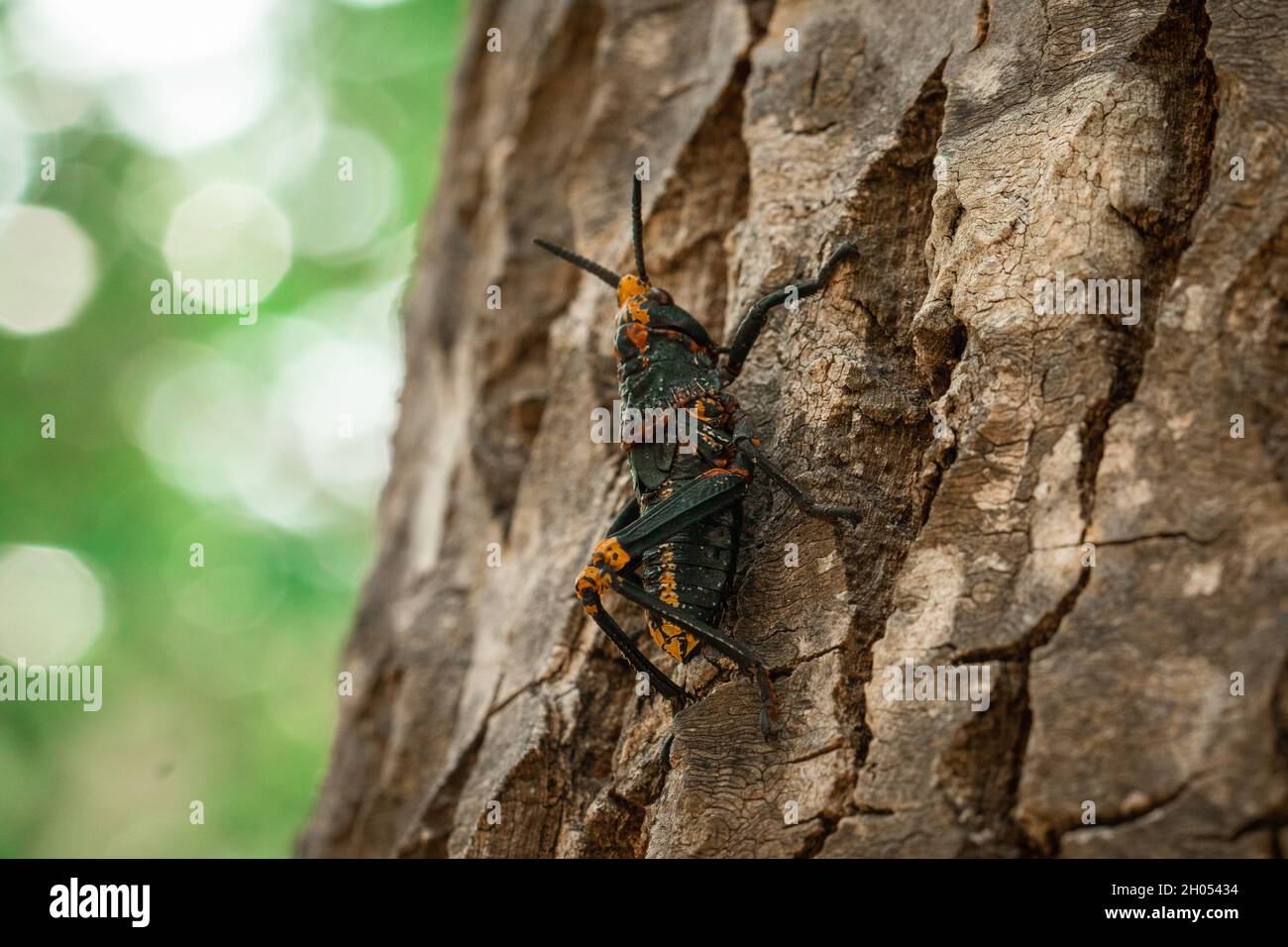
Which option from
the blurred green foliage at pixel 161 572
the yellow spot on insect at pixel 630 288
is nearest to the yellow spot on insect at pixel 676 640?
the yellow spot on insect at pixel 630 288

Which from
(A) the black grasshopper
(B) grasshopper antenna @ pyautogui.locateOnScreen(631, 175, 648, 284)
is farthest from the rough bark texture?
(B) grasshopper antenna @ pyautogui.locateOnScreen(631, 175, 648, 284)

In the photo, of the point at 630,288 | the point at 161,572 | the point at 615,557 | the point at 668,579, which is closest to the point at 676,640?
the point at 668,579

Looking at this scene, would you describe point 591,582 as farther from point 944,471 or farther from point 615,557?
point 944,471

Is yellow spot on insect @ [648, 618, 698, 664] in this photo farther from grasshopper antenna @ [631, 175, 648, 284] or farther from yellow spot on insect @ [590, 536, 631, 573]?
grasshopper antenna @ [631, 175, 648, 284]

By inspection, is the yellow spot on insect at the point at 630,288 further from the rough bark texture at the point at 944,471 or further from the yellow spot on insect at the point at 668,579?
the yellow spot on insect at the point at 668,579

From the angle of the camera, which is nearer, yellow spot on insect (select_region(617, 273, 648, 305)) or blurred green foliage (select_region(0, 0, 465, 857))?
yellow spot on insect (select_region(617, 273, 648, 305))
